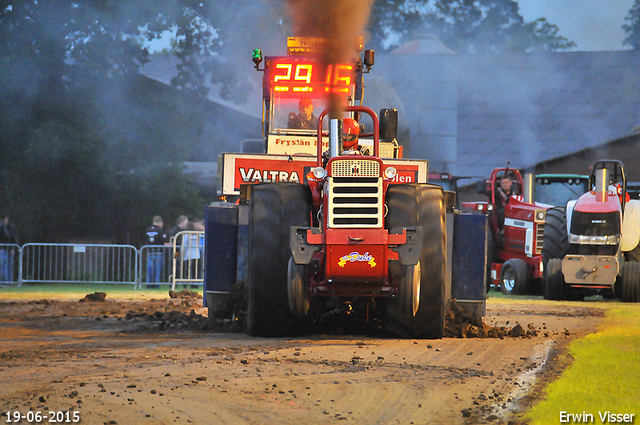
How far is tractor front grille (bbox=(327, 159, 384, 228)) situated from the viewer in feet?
27.8

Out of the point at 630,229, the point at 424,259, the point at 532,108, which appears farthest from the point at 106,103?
the point at 532,108

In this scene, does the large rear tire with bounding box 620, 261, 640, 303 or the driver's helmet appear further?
the large rear tire with bounding box 620, 261, 640, 303

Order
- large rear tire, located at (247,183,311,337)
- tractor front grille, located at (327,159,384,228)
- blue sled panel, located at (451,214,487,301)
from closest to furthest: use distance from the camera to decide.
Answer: tractor front grille, located at (327,159,384,228) < large rear tire, located at (247,183,311,337) < blue sled panel, located at (451,214,487,301)

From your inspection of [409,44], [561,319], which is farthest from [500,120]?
[561,319]

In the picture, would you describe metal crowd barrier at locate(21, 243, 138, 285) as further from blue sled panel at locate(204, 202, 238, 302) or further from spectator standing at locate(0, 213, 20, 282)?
blue sled panel at locate(204, 202, 238, 302)

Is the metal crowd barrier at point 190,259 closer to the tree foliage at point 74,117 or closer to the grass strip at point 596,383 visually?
the tree foliage at point 74,117

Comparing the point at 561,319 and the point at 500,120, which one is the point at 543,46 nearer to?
the point at 500,120

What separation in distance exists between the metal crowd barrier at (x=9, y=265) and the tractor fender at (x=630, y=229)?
13843mm

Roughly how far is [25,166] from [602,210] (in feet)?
52.8

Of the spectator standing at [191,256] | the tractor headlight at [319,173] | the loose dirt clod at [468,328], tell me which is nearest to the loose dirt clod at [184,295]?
the spectator standing at [191,256]

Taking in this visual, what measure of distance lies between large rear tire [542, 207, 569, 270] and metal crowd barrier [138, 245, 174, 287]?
28.3 feet

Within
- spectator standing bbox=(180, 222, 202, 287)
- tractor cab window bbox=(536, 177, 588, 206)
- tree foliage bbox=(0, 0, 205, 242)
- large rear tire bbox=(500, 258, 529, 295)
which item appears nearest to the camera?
spectator standing bbox=(180, 222, 202, 287)

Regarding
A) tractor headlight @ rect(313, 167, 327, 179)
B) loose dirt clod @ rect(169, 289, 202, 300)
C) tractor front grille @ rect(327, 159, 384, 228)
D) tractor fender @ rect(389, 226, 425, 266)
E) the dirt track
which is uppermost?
tractor headlight @ rect(313, 167, 327, 179)

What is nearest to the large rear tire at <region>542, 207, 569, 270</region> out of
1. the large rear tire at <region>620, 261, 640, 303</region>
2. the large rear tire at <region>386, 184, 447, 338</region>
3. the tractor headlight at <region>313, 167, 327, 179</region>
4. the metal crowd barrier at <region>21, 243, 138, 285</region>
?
the large rear tire at <region>620, 261, 640, 303</region>
